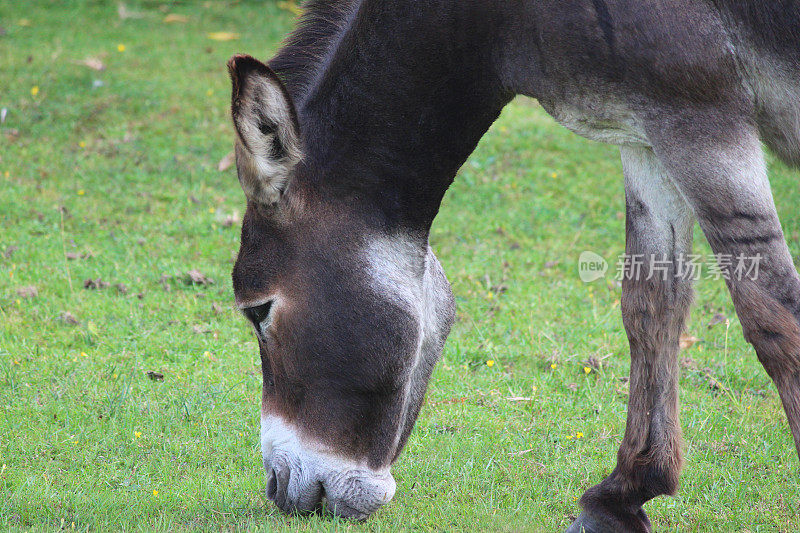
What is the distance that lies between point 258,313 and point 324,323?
25cm

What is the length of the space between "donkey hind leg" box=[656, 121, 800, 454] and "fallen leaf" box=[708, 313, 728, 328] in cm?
314

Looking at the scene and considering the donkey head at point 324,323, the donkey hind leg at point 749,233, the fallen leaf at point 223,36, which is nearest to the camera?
the donkey hind leg at point 749,233

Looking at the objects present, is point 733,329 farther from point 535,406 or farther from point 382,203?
point 382,203

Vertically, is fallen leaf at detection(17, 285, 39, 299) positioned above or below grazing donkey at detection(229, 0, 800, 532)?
below

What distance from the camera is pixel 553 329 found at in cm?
534

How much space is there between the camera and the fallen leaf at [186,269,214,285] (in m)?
5.77

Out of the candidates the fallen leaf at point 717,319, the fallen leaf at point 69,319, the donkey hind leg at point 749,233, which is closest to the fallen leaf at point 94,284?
the fallen leaf at point 69,319

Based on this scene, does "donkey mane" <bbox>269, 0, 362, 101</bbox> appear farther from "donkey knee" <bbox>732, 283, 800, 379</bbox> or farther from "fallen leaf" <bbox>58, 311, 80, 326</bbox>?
"fallen leaf" <bbox>58, 311, 80, 326</bbox>

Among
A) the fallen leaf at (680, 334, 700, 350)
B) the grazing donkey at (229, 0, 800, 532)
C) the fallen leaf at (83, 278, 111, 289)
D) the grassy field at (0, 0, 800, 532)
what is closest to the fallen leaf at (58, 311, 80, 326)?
the grassy field at (0, 0, 800, 532)

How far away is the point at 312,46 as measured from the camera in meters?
3.00

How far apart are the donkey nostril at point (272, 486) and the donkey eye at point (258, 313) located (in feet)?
1.71

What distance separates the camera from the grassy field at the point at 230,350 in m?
3.53

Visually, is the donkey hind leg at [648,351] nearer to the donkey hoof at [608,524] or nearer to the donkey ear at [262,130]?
the donkey hoof at [608,524]

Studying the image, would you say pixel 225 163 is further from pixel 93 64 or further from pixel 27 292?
pixel 93 64
